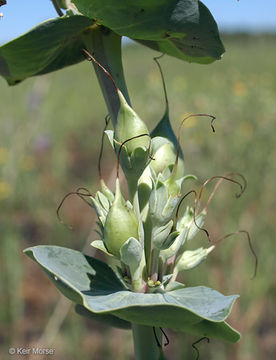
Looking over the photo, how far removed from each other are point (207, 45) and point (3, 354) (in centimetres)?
202

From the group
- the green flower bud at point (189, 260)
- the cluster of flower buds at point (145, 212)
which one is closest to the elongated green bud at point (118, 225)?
the cluster of flower buds at point (145, 212)

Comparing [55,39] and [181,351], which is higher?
[55,39]

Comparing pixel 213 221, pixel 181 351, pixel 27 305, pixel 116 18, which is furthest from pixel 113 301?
pixel 213 221

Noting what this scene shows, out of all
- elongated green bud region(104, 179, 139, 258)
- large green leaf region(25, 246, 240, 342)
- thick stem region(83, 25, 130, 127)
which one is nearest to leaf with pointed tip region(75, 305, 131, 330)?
large green leaf region(25, 246, 240, 342)

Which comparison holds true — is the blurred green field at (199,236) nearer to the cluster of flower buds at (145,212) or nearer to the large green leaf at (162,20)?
the cluster of flower buds at (145,212)

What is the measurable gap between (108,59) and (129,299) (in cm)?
34

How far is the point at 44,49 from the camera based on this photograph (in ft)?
1.97

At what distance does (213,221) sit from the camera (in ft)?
9.66

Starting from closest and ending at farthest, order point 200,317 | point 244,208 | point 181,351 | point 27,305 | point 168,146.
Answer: point 200,317 → point 168,146 → point 181,351 → point 27,305 → point 244,208

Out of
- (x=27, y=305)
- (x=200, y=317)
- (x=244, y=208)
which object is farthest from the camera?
(x=244, y=208)

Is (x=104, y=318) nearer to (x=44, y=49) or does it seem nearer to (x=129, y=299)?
(x=129, y=299)

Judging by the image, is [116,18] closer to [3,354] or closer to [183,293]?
[183,293]

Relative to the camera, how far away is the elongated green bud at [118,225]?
1.72ft

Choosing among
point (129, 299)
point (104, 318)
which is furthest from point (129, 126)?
point (104, 318)
